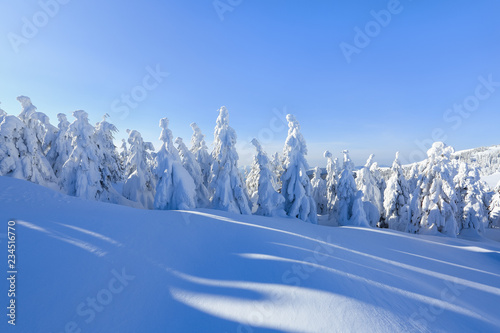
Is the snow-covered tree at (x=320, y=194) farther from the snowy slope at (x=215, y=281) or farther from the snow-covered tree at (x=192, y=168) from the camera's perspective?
the snowy slope at (x=215, y=281)

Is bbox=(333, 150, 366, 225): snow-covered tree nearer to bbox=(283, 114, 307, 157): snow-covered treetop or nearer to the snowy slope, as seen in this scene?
bbox=(283, 114, 307, 157): snow-covered treetop

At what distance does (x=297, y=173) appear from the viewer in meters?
22.5

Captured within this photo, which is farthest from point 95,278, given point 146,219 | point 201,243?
point 146,219

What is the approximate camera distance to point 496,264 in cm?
1193

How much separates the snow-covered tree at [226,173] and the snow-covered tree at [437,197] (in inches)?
783

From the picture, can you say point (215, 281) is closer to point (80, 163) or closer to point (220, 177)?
point (220, 177)

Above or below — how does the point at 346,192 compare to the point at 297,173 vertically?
below

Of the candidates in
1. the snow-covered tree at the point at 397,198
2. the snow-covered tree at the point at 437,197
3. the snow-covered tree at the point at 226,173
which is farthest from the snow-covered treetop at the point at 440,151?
the snow-covered tree at the point at 226,173

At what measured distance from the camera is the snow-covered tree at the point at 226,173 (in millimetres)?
20078

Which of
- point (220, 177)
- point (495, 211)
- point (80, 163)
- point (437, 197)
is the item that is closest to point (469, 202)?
point (437, 197)

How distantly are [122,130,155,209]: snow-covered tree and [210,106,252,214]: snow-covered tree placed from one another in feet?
40.4

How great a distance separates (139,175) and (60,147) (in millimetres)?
11238

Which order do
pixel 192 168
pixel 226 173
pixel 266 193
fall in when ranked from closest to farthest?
pixel 226 173 → pixel 266 193 → pixel 192 168

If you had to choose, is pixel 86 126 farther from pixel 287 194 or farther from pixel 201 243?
pixel 287 194
